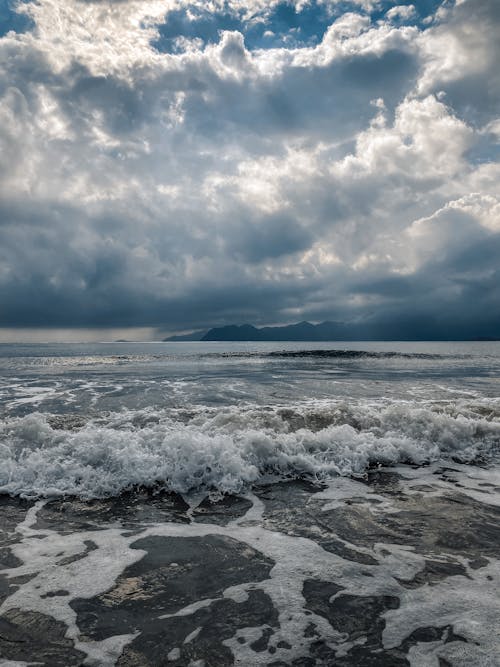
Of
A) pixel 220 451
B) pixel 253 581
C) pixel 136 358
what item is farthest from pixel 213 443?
pixel 136 358

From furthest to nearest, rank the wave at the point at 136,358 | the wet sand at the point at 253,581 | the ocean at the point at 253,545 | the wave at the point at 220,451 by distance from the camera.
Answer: the wave at the point at 136,358 → the wave at the point at 220,451 → the ocean at the point at 253,545 → the wet sand at the point at 253,581

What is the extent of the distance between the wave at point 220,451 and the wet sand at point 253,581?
0.84 metres

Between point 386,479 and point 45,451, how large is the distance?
9.41 m

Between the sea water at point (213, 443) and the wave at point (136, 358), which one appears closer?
the sea water at point (213, 443)

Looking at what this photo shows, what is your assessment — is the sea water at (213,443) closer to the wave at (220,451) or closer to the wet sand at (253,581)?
the wave at (220,451)

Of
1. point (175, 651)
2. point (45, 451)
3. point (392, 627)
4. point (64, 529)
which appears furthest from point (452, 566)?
point (45, 451)

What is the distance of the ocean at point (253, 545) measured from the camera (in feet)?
13.8

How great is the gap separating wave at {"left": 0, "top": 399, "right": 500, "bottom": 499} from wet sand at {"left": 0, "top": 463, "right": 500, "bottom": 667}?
84 cm

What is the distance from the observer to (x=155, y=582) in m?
5.34

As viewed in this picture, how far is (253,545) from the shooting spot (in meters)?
6.39

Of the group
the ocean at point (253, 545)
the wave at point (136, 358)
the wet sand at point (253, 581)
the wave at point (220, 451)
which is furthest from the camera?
the wave at point (136, 358)

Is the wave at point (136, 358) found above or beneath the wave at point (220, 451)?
beneath

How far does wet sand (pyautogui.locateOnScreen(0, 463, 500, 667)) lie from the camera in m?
4.09

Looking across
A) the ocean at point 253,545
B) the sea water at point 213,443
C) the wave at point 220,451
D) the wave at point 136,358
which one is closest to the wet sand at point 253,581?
the ocean at point 253,545
